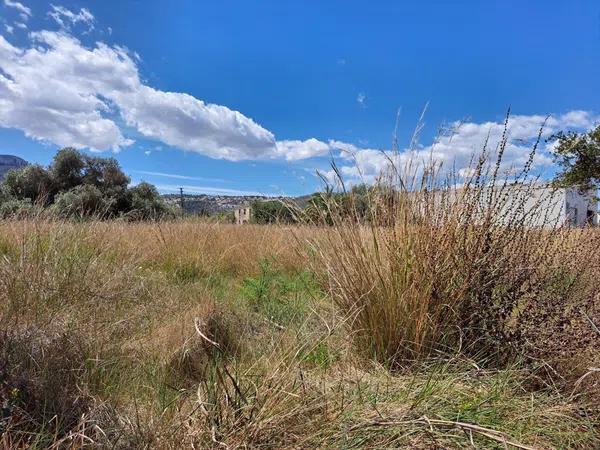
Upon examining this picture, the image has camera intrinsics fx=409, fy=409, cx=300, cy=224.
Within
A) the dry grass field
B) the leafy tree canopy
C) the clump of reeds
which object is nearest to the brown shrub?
the dry grass field

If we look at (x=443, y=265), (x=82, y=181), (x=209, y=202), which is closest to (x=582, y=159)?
(x=443, y=265)

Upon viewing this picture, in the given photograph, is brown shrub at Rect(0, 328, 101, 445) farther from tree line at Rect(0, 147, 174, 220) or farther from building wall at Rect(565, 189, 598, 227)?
tree line at Rect(0, 147, 174, 220)

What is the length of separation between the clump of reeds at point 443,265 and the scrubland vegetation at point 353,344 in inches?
0.4

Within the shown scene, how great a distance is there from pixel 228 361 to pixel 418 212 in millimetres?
1300

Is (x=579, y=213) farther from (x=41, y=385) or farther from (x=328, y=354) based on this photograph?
(x=41, y=385)

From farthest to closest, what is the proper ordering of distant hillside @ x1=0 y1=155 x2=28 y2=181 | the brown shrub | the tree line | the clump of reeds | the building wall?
the tree line → distant hillside @ x1=0 y1=155 x2=28 y2=181 → the building wall → the clump of reeds → the brown shrub

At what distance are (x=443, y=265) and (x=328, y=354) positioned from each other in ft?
2.37

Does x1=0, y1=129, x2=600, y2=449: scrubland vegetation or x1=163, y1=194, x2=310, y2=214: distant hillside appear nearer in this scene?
x1=0, y1=129, x2=600, y2=449: scrubland vegetation

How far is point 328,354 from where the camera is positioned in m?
1.95

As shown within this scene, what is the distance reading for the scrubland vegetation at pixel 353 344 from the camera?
1.36 metres

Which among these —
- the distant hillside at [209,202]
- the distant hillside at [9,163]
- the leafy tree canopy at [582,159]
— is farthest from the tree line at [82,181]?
the leafy tree canopy at [582,159]

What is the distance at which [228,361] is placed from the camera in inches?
83.4

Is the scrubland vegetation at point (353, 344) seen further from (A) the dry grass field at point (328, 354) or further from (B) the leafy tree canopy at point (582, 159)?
(B) the leafy tree canopy at point (582, 159)

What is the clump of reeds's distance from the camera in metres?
2.04
